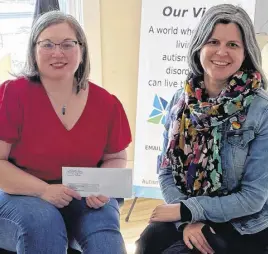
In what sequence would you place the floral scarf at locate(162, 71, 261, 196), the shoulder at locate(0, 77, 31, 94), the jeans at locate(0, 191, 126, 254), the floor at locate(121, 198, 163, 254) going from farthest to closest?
the floor at locate(121, 198, 163, 254)
the shoulder at locate(0, 77, 31, 94)
the floral scarf at locate(162, 71, 261, 196)
the jeans at locate(0, 191, 126, 254)

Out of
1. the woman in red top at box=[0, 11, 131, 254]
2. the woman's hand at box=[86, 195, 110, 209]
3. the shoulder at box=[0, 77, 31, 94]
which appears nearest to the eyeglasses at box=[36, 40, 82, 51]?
the woman in red top at box=[0, 11, 131, 254]

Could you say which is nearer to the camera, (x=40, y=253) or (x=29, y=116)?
(x=40, y=253)

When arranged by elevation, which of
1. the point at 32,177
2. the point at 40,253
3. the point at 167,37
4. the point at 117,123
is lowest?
the point at 40,253

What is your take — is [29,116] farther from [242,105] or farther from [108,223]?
[242,105]

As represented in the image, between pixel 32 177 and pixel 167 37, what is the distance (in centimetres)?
121

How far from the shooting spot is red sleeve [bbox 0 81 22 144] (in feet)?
4.72

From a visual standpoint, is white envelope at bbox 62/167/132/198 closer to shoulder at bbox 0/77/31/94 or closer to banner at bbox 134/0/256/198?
shoulder at bbox 0/77/31/94

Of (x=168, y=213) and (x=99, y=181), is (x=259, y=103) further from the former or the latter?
(x=99, y=181)

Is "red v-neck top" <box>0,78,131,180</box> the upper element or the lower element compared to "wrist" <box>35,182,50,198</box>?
upper

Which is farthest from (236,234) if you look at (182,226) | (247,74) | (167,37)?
(167,37)

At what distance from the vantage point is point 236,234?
1355mm

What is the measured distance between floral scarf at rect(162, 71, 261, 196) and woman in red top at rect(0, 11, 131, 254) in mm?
223

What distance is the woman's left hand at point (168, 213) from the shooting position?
55.6 inches

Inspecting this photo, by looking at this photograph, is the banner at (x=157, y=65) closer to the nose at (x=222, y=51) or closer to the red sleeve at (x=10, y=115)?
the nose at (x=222, y=51)
